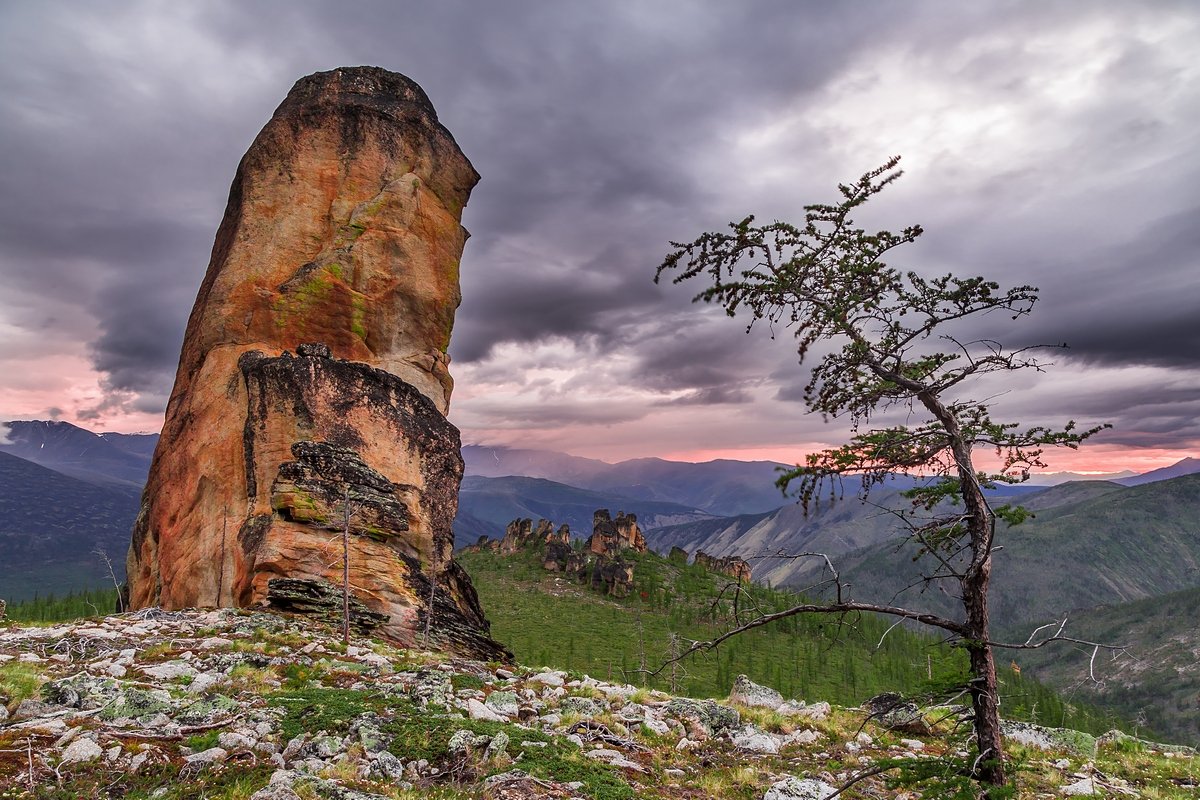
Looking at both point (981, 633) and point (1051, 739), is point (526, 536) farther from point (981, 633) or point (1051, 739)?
point (981, 633)

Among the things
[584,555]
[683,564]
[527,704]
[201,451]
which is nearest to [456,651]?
[527,704]

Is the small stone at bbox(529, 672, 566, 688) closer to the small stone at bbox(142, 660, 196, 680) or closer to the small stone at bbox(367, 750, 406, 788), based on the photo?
the small stone at bbox(367, 750, 406, 788)

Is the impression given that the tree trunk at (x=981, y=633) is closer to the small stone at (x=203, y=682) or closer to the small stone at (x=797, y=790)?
the small stone at (x=797, y=790)

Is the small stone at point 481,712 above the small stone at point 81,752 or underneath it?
underneath

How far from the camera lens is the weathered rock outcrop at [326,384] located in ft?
88.7

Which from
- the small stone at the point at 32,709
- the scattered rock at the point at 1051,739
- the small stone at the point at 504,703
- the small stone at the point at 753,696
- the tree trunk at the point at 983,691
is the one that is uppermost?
the tree trunk at the point at 983,691

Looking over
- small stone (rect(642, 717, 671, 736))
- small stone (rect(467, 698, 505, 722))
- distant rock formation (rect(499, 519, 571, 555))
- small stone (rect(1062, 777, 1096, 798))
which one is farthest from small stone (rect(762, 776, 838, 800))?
distant rock formation (rect(499, 519, 571, 555))

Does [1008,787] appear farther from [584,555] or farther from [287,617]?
[584,555]

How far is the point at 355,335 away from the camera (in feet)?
112

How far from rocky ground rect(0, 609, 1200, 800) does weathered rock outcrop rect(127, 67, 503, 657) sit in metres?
5.42

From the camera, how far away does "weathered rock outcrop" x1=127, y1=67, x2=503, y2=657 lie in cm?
2705

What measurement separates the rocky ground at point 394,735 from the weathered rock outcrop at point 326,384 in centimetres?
542

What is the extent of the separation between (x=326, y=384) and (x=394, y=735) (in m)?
21.0

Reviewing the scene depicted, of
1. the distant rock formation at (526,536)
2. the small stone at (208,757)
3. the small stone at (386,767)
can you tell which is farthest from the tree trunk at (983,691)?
the distant rock formation at (526,536)
